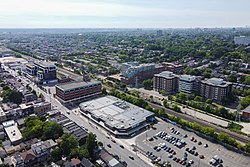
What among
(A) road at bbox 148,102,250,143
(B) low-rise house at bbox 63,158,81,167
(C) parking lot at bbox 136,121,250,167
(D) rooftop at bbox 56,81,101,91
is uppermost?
(D) rooftop at bbox 56,81,101,91

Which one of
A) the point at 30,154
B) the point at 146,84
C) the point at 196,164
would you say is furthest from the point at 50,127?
the point at 146,84

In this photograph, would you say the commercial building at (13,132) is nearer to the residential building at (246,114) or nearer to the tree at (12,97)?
the tree at (12,97)

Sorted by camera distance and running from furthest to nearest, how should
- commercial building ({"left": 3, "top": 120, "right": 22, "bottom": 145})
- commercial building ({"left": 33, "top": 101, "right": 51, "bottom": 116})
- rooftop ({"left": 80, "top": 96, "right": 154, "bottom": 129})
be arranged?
commercial building ({"left": 33, "top": 101, "right": 51, "bottom": 116}) → rooftop ({"left": 80, "top": 96, "right": 154, "bottom": 129}) → commercial building ({"left": 3, "top": 120, "right": 22, "bottom": 145})

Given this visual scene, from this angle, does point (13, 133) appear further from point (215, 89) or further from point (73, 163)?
point (215, 89)

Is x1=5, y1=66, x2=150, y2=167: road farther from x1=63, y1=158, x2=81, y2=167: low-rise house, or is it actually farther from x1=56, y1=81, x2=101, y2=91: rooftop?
x1=63, y1=158, x2=81, y2=167: low-rise house

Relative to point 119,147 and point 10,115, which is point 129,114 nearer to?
point 119,147

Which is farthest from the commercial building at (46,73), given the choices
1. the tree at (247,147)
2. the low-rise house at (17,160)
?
the tree at (247,147)

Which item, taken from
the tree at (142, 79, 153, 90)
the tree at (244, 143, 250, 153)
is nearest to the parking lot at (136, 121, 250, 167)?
the tree at (244, 143, 250, 153)
